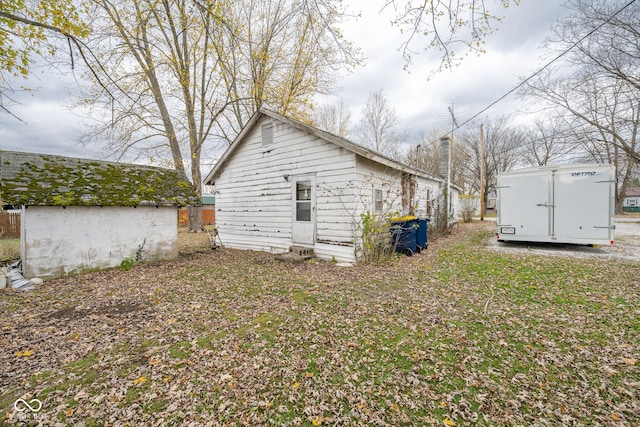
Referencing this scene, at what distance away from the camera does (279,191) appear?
9180 millimetres

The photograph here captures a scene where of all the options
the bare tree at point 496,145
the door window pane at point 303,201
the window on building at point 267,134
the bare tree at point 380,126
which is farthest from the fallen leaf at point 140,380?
the bare tree at point 496,145

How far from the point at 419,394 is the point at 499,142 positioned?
111ft

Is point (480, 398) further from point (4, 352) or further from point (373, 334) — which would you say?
point (4, 352)

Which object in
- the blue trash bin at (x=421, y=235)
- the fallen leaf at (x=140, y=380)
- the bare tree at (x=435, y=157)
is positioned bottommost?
the fallen leaf at (x=140, y=380)

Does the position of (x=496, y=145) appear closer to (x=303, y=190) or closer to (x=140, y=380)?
(x=303, y=190)

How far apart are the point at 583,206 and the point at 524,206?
148 centimetres

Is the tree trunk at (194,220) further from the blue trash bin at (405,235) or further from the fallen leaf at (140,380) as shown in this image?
the fallen leaf at (140,380)

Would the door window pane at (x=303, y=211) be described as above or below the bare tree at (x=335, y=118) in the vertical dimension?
below

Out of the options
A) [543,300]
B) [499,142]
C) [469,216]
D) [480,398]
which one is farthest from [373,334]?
[499,142]

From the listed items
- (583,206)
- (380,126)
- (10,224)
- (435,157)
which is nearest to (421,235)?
(583,206)

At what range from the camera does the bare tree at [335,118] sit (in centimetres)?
2600

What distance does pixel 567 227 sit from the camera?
866cm

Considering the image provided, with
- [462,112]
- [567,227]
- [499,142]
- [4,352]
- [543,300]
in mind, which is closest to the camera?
[4,352]

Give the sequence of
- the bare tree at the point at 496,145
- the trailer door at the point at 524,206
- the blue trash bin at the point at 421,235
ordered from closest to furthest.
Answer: the trailer door at the point at 524,206, the blue trash bin at the point at 421,235, the bare tree at the point at 496,145
